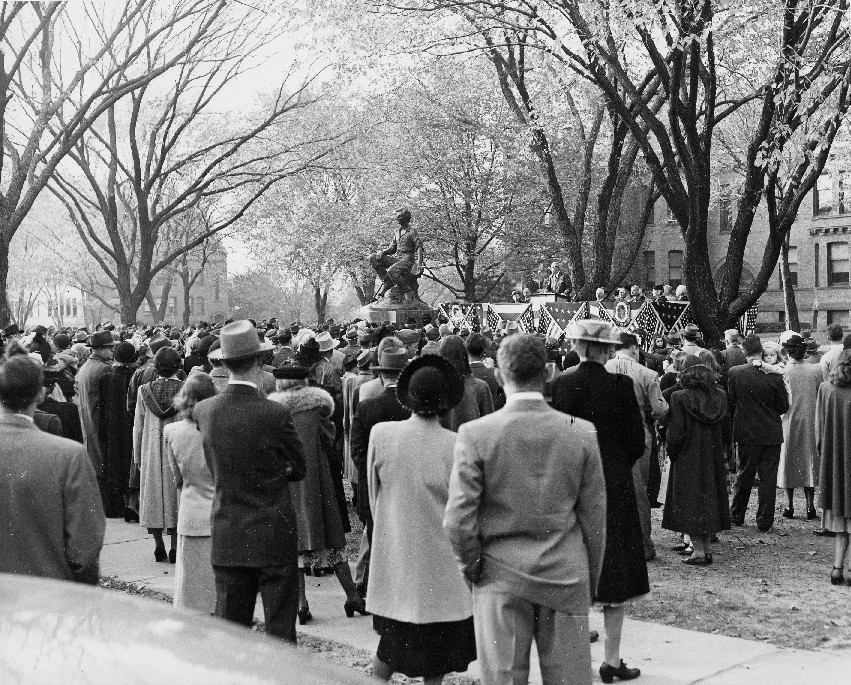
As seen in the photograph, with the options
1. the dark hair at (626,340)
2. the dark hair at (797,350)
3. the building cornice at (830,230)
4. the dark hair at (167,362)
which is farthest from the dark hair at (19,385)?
the building cornice at (830,230)

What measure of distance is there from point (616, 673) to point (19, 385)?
3.56 metres

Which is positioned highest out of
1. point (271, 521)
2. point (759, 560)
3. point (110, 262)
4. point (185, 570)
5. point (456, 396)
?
point (110, 262)

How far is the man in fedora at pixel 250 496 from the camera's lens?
507cm

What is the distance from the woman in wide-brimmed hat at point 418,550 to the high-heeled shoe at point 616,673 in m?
1.26

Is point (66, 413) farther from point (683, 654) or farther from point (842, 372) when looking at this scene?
point (842, 372)

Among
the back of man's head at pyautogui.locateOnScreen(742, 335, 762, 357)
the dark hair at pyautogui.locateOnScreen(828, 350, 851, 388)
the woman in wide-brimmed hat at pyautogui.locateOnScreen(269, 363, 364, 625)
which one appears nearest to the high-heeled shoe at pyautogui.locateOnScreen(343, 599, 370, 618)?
the woman in wide-brimmed hat at pyautogui.locateOnScreen(269, 363, 364, 625)

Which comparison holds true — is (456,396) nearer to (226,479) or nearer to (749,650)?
(226,479)

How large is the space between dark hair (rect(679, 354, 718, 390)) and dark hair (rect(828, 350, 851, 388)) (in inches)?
47.7

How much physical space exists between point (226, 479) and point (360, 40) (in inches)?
668

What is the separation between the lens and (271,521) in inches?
200

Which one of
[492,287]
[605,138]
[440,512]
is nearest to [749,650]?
[440,512]

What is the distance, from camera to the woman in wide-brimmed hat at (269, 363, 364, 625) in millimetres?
7219

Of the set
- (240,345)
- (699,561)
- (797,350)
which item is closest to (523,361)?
(240,345)

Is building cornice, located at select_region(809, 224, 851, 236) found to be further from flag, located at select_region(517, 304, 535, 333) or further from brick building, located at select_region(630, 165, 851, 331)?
flag, located at select_region(517, 304, 535, 333)
